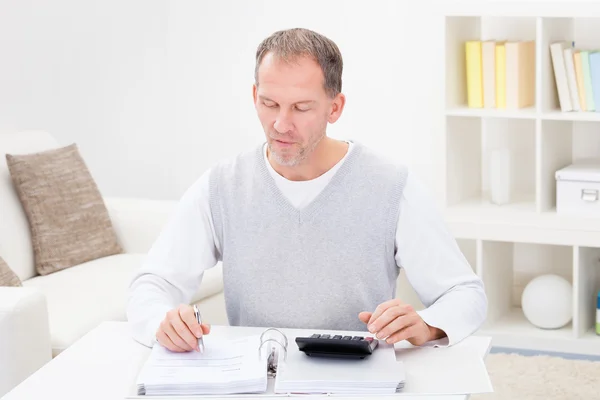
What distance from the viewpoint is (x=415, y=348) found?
1813 mm

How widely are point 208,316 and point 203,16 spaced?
Answer: 5.42ft

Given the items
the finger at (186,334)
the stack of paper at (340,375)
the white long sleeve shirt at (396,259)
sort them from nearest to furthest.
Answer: the stack of paper at (340,375)
the finger at (186,334)
the white long sleeve shirt at (396,259)

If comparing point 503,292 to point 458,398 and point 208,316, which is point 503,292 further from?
point 458,398

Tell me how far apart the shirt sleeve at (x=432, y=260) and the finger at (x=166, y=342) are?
48 cm

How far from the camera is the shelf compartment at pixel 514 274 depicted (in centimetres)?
382

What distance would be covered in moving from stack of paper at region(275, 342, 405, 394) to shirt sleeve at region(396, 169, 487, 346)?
10.6 inches

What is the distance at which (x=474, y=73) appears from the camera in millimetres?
3809

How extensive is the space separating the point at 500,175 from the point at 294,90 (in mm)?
2108

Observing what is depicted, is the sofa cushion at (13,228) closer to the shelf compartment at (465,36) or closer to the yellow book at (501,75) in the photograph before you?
the shelf compartment at (465,36)

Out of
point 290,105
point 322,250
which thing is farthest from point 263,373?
point 290,105

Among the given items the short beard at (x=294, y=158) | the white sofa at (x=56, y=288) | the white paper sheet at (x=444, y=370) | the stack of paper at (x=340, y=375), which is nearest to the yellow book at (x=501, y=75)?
the white sofa at (x=56, y=288)

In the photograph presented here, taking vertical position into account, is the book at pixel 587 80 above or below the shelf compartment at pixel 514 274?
above

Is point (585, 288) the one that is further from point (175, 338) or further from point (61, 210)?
point (175, 338)

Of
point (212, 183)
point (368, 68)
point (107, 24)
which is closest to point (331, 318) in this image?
point (212, 183)
